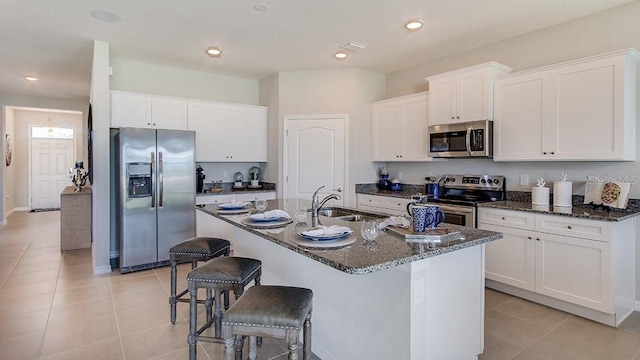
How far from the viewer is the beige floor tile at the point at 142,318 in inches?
108

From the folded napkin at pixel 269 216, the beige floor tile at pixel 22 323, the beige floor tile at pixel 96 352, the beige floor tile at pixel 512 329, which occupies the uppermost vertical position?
the folded napkin at pixel 269 216

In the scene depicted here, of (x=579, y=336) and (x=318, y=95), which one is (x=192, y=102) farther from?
(x=579, y=336)

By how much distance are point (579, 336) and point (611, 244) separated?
2.49 ft

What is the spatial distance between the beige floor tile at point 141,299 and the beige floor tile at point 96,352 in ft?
2.03

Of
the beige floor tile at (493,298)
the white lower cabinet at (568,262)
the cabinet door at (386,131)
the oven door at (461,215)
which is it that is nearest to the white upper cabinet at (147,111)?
the cabinet door at (386,131)

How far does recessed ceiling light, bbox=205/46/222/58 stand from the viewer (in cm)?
424

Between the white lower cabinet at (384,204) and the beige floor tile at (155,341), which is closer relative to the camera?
the beige floor tile at (155,341)

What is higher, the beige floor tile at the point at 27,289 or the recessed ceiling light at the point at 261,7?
the recessed ceiling light at the point at 261,7

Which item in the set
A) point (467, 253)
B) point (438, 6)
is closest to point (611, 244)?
point (467, 253)

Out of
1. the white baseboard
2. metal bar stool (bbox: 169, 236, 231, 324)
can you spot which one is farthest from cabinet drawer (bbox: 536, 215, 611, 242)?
the white baseboard

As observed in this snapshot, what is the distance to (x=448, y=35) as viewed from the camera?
3768 mm

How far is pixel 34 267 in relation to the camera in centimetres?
429

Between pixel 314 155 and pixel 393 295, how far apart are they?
357cm

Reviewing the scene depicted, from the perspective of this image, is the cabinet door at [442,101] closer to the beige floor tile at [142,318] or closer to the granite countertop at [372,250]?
the granite countertop at [372,250]
